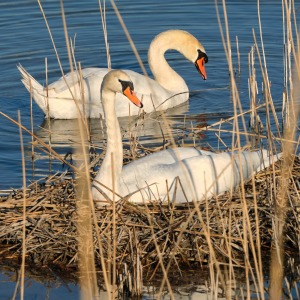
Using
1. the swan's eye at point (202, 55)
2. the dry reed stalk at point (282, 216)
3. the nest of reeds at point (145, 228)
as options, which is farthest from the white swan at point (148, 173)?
the swan's eye at point (202, 55)

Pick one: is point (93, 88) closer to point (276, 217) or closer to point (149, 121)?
point (149, 121)

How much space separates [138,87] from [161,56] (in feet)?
4.57

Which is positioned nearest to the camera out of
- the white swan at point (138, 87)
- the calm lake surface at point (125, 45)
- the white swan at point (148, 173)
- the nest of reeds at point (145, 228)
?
the nest of reeds at point (145, 228)

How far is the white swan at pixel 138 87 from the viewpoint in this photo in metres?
9.73

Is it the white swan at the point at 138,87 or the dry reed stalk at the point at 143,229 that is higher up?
the white swan at the point at 138,87

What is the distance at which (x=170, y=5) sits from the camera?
14070 mm

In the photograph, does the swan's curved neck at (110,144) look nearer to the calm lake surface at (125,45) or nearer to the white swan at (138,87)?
the white swan at (138,87)

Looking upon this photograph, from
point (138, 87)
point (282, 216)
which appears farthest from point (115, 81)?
point (138, 87)

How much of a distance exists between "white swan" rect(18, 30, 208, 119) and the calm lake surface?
0.19 m

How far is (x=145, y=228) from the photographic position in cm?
604

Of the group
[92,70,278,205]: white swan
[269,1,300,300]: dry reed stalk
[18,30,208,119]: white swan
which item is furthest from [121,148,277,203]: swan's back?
[18,30,208,119]: white swan

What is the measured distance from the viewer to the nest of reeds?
587cm

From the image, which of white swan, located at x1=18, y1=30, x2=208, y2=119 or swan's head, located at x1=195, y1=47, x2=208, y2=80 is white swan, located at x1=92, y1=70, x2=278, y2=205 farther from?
swan's head, located at x1=195, y1=47, x2=208, y2=80

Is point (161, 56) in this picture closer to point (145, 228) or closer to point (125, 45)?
point (125, 45)
